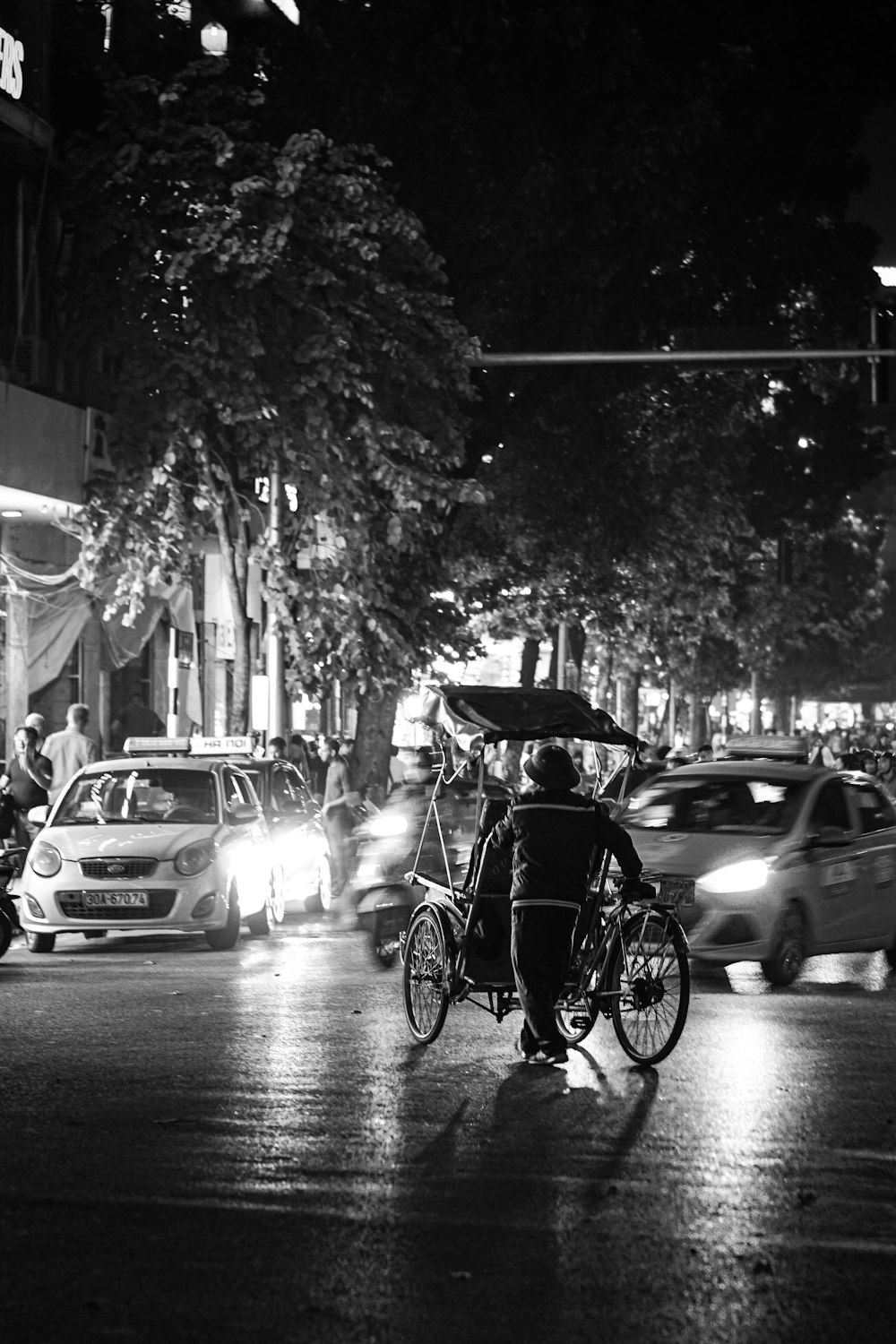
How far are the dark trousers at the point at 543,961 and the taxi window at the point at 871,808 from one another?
5873 millimetres

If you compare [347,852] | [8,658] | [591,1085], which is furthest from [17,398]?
[591,1085]

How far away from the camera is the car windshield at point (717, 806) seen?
15594 mm

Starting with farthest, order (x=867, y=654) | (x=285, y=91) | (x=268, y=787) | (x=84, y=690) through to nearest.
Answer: (x=867, y=654) → (x=84, y=690) → (x=285, y=91) → (x=268, y=787)

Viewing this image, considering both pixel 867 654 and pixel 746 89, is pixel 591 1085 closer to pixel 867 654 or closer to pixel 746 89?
pixel 746 89

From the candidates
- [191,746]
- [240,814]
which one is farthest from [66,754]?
[240,814]

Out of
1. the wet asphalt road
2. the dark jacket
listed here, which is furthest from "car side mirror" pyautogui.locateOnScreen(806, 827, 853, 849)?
the dark jacket

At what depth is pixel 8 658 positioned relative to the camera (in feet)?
94.2

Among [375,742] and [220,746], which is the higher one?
[375,742]

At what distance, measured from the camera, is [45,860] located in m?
17.5

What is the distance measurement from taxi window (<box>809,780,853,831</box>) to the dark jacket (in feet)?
16.9

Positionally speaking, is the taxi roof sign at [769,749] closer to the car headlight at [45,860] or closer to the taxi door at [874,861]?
the taxi door at [874,861]

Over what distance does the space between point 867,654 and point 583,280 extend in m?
92.4

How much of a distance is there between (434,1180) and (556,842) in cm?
319

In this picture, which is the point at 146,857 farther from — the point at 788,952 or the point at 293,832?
the point at 788,952
